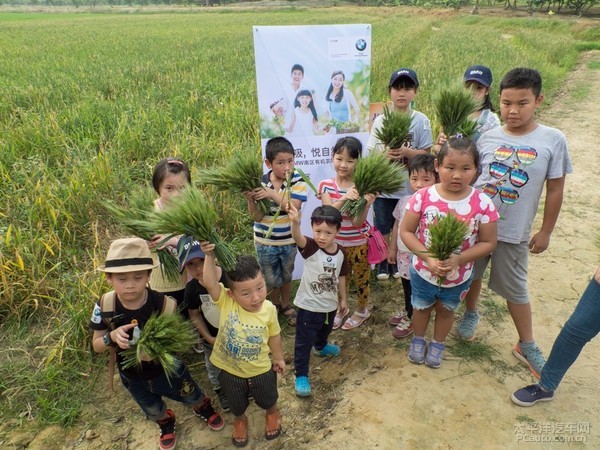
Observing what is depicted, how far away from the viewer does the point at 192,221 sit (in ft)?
6.46

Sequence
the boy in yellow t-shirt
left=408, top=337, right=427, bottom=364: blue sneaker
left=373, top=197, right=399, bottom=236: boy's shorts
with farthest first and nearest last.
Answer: left=373, top=197, right=399, bottom=236: boy's shorts < left=408, top=337, right=427, bottom=364: blue sneaker < the boy in yellow t-shirt

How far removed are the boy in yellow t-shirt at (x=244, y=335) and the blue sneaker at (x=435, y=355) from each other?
113 centimetres

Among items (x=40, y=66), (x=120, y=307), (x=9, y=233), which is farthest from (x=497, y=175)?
(x=40, y=66)

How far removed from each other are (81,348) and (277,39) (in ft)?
9.31

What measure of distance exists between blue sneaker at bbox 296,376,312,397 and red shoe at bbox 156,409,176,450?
0.80m

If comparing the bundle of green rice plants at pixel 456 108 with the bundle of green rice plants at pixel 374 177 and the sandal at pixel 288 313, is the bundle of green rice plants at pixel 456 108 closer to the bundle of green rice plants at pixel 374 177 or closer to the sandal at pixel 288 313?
the bundle of green rice plants at pixel 374 177

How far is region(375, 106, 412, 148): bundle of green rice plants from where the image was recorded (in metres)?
3.08

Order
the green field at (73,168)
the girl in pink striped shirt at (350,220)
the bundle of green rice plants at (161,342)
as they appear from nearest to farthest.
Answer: the bundle of green rice plants at (161,342) < the green field at (73,168) < the girl in pink striped shirt at (350,220)

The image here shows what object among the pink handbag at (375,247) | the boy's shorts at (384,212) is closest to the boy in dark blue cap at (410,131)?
the boy's shorts at (384,212)

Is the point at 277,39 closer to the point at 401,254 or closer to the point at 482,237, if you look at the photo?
the point at 401,254

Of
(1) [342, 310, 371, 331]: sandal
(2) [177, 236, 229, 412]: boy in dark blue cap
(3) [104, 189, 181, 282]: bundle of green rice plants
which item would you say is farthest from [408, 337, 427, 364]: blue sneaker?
(3) [104, 189, 181, 282]: bundle of green rice plants

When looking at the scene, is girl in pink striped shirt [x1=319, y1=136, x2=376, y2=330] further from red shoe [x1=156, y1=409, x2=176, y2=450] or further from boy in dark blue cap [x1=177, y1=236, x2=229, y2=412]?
red shoe [x1=156, y1=409, x2=176, y2=450]

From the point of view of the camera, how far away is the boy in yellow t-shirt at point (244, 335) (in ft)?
6.82

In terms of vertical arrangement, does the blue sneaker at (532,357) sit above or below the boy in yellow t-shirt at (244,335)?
below
